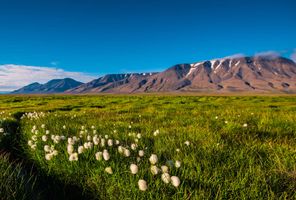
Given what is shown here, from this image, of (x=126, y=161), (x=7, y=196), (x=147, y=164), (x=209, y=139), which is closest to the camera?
(x=7, y=196)

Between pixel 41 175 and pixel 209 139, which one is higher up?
pixel 209 139

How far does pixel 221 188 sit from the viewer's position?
4176mm

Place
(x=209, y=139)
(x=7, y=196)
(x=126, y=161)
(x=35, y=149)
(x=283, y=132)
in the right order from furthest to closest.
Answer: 1. (x=283, y=132)
2. (x=35, y=149)
3. (x=209, y=139)
4. (x=126, y=161)
5. (x=7, y=196)

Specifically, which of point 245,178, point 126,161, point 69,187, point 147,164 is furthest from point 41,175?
point 245,178

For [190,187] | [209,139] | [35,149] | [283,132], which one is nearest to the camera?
[190,187]

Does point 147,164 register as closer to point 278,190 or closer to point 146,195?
point 146,195

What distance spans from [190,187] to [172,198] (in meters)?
0.29

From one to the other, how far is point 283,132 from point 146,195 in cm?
665

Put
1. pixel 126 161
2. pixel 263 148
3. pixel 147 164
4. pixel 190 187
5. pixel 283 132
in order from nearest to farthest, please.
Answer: pixel 190 187 < pixel 147 164 < pixel 126 161 < pixel 263 148 < pixel 283 132

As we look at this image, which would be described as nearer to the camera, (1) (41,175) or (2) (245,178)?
(2) (245,178)

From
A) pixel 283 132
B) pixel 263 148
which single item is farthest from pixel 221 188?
pixel 283 132

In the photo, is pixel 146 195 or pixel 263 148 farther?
pixel 263 148

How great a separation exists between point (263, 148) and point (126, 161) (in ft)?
10.1

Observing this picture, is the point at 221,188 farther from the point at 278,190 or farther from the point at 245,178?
the point at 278,190
